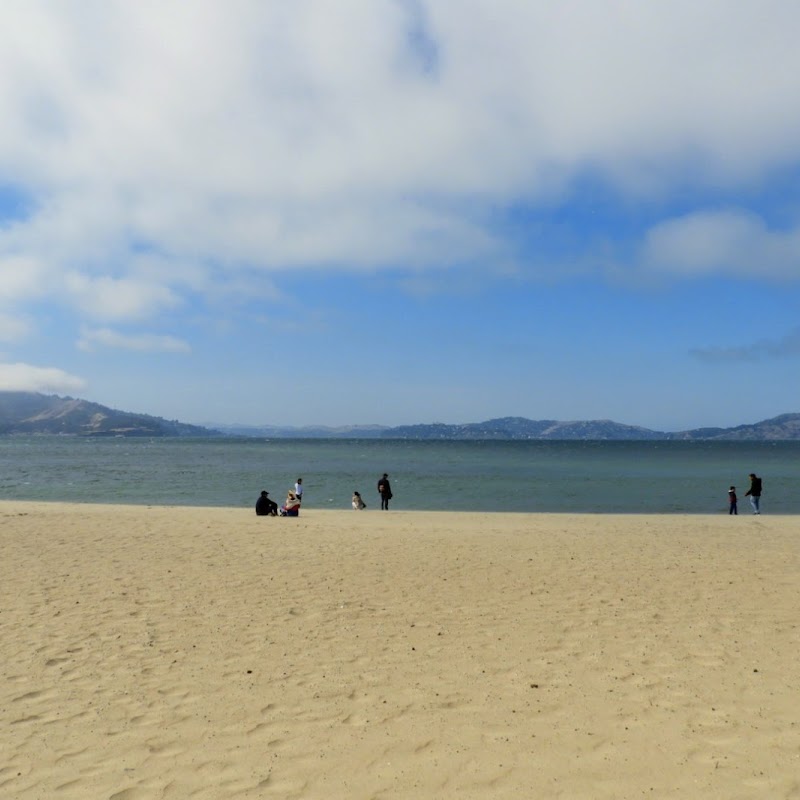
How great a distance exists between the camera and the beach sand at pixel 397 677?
5684 mm

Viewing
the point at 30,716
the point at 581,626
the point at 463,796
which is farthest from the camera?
the point at 581,626

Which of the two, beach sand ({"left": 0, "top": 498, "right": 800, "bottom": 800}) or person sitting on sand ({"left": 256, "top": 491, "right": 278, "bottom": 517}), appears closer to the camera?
beach sand ({"left": 0, "top": 498, "right": 800, "bottom": 800})

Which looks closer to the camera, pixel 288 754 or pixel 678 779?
pixel 678 779

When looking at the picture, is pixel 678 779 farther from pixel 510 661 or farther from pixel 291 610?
pixel 291 610

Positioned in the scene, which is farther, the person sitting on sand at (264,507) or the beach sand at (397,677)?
the person sitting on sand at (264,507)

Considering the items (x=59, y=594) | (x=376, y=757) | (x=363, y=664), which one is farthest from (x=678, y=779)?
(x=59, y=594)

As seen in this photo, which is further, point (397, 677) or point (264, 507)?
point (264, 507)

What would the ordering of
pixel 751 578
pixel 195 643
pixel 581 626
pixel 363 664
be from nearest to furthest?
1. pixel 363 664
2. pixel 195 643
3. pixel 581 626
4. pixel 751 578

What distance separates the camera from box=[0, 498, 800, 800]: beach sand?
568cm

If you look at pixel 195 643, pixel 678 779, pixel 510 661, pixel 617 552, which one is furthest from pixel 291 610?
pixel 617 552

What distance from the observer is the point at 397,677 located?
7.89 m

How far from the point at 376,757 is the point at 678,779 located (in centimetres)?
273

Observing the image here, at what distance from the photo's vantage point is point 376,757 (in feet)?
19.6

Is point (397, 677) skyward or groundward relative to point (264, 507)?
skyward
